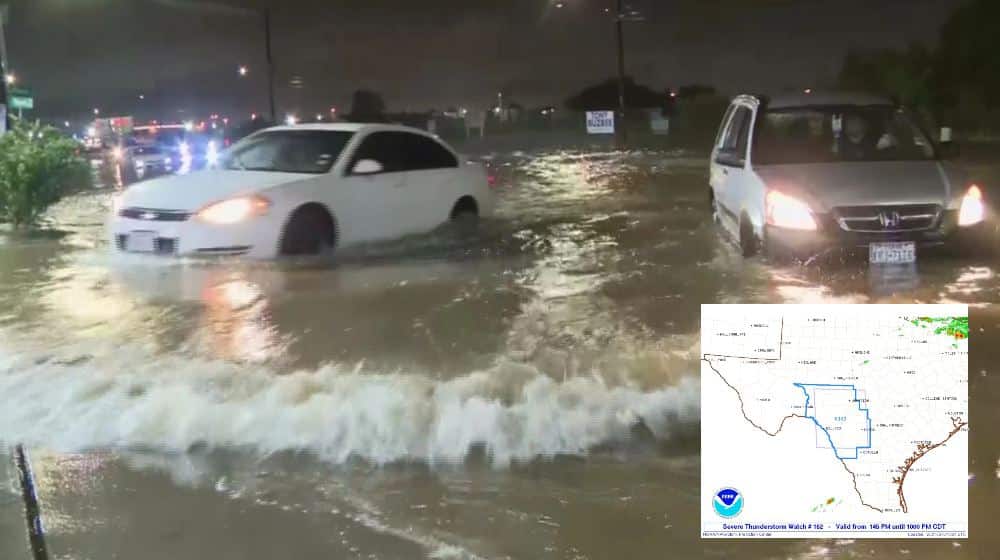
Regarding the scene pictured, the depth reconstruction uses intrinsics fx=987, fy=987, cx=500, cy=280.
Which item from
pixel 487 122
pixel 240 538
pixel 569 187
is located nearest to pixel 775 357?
pixel 240 538

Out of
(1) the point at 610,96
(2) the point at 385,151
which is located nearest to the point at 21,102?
(2) the point at 385,151

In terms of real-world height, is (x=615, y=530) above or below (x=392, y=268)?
below

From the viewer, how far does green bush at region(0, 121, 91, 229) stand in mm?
12852

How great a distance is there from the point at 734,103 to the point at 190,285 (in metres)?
6.01

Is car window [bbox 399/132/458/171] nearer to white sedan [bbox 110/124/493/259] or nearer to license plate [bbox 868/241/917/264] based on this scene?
white sedan [bbox 110/124/493/259]

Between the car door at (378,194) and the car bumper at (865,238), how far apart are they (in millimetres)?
4295

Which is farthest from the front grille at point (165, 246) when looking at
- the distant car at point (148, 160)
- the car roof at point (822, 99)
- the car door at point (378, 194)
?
the distant car at point (148, 160)

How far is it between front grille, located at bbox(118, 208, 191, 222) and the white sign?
37.0 m

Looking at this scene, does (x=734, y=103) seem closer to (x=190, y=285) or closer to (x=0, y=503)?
(x=190, y=285)

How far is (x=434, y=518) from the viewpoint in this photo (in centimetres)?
403

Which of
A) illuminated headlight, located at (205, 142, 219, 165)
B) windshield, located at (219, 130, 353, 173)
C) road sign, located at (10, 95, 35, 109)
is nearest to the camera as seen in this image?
windshield, located at (219, 130, 353, 173)

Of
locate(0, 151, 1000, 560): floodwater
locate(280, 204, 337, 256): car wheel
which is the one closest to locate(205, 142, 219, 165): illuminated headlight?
locate(0, 151, 1000, 560): floodwater

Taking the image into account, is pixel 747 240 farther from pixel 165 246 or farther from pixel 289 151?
pixel 165 246

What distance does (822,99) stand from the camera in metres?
9.52
